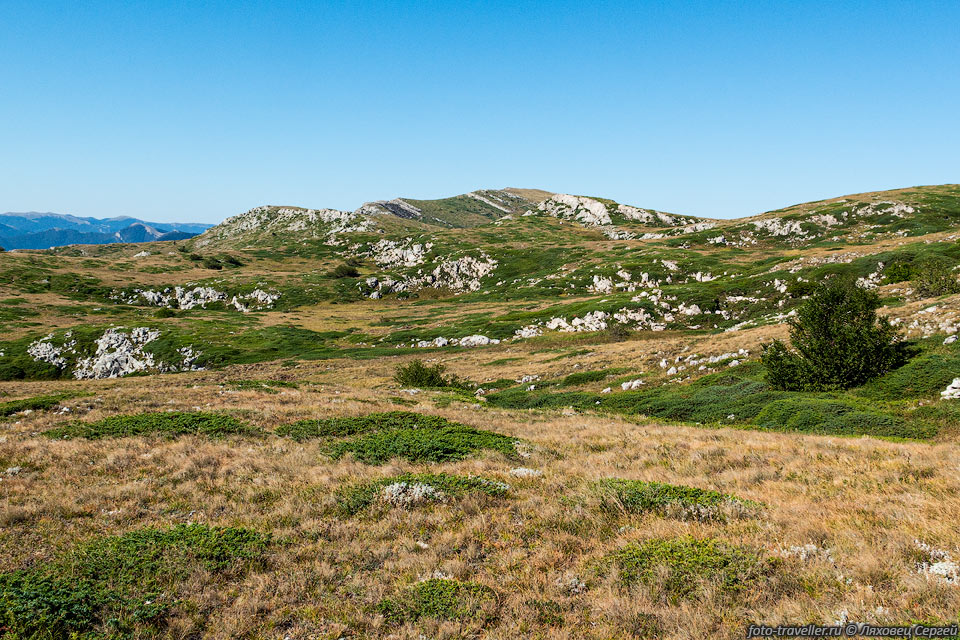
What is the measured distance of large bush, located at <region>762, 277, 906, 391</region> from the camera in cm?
2236


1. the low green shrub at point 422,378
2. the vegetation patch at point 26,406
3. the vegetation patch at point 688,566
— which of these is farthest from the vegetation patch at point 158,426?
the low green shrub at point 422,378

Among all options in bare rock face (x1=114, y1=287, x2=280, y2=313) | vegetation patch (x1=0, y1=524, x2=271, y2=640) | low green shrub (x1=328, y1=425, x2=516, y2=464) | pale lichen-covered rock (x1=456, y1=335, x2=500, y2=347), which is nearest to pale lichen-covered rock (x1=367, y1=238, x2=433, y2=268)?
bare rock face (x1=114, y1=287, x2=280, y2=313)

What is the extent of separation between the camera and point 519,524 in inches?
353

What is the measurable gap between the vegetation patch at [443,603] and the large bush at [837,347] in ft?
80.9

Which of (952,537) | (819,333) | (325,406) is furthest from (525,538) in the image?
(819,333)

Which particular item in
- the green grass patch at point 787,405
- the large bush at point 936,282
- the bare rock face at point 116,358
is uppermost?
the large bush at point 936,282

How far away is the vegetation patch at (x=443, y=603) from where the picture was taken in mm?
6180

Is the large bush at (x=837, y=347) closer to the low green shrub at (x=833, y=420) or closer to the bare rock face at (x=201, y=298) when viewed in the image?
the low green shrub at (x=833, y=420)

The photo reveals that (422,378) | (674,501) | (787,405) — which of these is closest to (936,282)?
(787,405)

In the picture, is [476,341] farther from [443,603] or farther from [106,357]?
[443,603]

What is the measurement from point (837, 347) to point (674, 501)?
69.1ft

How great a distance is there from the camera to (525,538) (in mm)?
8461

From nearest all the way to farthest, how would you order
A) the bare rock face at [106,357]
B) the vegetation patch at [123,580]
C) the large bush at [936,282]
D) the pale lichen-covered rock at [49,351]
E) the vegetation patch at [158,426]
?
the vegetation patch at [123,580] < the vegetation patch at [158,426] < the large bush at [936,282] < the bare rock face at [106,357] < the pale lichen-covered rock at [49,351]

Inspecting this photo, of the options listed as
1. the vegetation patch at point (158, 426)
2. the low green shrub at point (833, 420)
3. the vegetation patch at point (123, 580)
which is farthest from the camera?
the low green shrub at point (833, 420)
